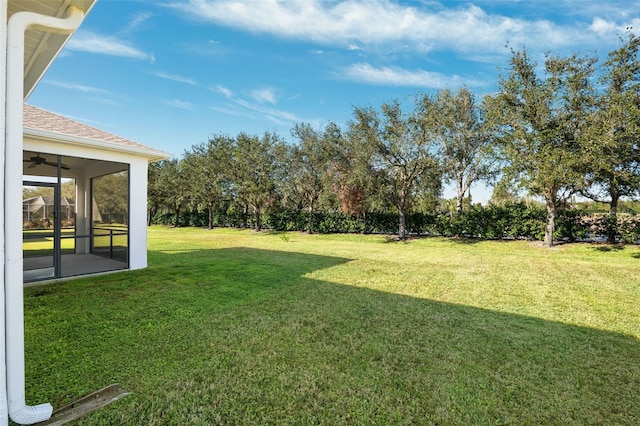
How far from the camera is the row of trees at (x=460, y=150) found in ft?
37.6

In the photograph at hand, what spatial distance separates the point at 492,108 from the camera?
13.6 m

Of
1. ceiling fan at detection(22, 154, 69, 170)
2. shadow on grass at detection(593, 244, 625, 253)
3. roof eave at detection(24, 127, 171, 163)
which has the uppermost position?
roof eave at detection(24, 127, 171, 163)

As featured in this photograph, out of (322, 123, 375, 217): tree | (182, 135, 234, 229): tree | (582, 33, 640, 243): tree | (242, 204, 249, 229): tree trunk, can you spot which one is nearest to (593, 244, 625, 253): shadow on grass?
(582, 33, 640, 243): tree

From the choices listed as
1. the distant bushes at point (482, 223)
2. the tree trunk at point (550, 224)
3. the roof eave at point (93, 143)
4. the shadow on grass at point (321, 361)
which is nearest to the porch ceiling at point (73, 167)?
the roof eave at point (93, 143)

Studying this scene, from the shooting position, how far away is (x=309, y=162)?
20016 millimetres

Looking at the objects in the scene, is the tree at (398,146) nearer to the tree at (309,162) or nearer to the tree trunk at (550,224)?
the tree at (309,162)

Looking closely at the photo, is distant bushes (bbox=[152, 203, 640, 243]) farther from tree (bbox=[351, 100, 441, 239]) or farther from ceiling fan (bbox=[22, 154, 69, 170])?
ceiling fan (bbox=[22, 154, 69, 170])

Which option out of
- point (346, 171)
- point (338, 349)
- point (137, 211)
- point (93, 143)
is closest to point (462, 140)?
point (346, 171)

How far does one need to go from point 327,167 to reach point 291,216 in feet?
17.9

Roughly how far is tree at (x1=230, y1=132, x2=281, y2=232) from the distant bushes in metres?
2.39

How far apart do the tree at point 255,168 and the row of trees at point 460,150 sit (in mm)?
79

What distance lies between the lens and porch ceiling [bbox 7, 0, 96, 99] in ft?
10.6

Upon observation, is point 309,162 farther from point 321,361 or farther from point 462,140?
point 321,361

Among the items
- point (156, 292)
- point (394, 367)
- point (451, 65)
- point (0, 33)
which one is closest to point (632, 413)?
point (394, 367)
